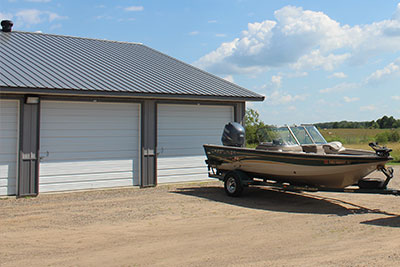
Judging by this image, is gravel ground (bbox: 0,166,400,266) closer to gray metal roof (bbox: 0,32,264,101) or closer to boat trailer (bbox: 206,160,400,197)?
boat trailer (bbox: 206,160,400,197)

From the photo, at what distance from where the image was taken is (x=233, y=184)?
10.4 metres

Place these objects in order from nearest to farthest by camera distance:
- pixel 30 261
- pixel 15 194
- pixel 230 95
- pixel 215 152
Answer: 1. pixel 30 261
2. pixel 15 194
3. pixel 215 152
4. pixel 230 95

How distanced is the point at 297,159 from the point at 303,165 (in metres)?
0.18

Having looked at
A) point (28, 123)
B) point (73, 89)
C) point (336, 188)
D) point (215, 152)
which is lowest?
point (336, 188)

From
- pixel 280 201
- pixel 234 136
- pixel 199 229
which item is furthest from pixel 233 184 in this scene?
pixel 199 229

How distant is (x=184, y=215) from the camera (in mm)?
8258

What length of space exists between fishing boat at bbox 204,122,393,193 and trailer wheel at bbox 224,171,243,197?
4.0 inches

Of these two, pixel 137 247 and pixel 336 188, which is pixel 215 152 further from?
pixel 137 247

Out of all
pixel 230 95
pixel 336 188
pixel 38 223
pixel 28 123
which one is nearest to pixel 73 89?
pixel 28 123

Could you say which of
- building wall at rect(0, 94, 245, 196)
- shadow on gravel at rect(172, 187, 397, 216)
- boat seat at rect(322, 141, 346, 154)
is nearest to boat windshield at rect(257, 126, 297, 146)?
boat seat at rect(322, 141, 346, 154)

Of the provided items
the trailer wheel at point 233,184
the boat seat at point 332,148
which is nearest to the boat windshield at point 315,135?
the boat seat at point 332,148

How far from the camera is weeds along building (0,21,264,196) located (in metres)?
10.1

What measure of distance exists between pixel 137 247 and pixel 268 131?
17.9 feet

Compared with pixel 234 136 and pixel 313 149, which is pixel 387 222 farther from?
pixel 234 136
